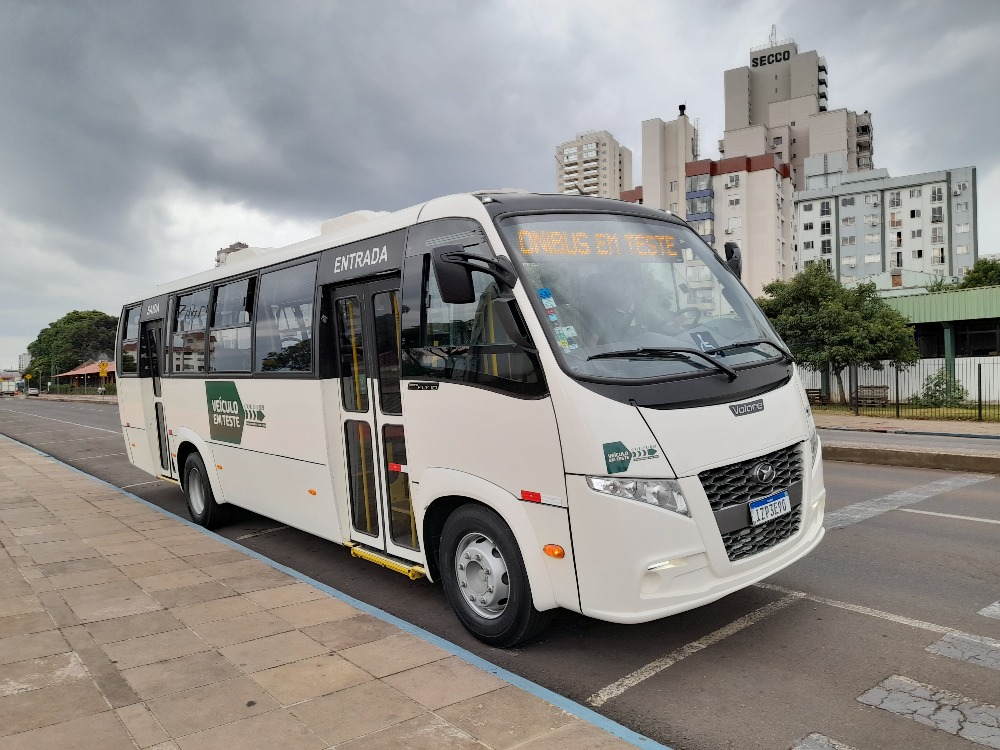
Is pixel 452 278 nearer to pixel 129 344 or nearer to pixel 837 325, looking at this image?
pixel 129 344

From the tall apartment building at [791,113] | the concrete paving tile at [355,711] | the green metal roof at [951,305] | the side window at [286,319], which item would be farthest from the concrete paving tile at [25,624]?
the tall apartment building at [791,113]

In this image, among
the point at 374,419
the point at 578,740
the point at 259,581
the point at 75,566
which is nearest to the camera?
the point at 578,740

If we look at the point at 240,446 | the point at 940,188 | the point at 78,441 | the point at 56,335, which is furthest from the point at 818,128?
the point at 56,335

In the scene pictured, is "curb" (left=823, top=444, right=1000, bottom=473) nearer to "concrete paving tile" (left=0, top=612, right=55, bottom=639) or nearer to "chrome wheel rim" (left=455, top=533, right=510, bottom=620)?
"chrome wheel rim" (left=455, top=533, right=510, bottom=620)

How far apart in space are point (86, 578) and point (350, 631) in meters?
3.09

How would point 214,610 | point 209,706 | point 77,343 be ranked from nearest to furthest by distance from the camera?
1. point 209,706
2. point 214,610
3. point 77,343

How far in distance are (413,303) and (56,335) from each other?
13038 centimetres

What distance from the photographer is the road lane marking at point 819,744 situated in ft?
11.4

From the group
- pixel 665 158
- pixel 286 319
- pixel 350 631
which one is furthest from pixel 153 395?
pixel 665 158

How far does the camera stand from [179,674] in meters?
4.38

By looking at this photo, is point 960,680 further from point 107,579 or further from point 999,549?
point 107,579

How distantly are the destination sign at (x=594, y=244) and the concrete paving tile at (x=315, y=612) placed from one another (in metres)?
2.86

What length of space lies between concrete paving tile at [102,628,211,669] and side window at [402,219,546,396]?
2.26 meters

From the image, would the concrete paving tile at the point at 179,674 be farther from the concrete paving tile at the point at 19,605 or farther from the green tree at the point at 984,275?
the green tree at the point at 984,275
